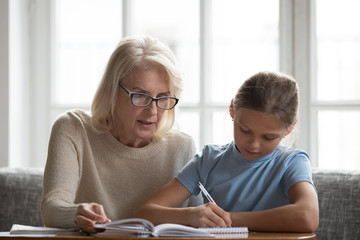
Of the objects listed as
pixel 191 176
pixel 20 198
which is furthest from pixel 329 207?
pixel 20 198

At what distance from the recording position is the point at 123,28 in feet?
10.4

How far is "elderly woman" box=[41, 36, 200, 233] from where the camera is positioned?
207 centimetres

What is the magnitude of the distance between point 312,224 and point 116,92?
3.03ft

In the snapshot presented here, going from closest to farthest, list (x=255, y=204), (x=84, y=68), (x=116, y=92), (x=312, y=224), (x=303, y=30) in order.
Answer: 1. (x=312, y=224)
2. (x=255, y=204)
3. (x=116, y=92)
4. (x=303, y=30)
5. (x=84, y=68)

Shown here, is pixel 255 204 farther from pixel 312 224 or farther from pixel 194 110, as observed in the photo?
pixel 194 110

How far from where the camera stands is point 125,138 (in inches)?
88.0

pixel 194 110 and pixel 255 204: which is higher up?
pixel 194 110

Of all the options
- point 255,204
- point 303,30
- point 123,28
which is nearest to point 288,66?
point 303,30

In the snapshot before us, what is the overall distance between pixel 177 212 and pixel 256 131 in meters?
0.37

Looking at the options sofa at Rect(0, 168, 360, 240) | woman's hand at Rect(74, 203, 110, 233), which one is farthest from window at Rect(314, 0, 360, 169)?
woman's hand at Rect(74, 203, 110, 233)

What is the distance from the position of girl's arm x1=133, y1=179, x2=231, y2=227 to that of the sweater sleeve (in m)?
0.26

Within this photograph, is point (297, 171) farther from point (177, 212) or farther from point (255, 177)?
point (177, 212)

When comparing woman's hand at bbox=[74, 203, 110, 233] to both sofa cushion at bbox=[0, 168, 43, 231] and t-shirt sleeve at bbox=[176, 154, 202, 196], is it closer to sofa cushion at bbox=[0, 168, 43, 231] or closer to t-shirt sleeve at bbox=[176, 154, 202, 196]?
t-shirt sleeve at bbox=[176, 154, 202, 196]

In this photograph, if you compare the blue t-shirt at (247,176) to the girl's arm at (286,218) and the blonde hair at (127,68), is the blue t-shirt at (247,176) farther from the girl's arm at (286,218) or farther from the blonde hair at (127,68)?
the blonde hair at (127,68)
